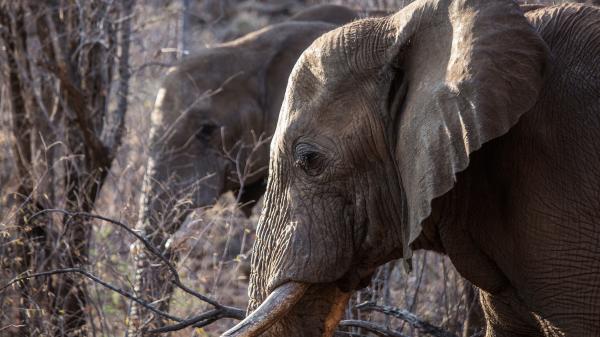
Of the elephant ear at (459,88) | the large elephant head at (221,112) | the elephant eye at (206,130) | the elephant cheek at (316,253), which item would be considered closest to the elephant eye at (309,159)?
the elephant cheek at (316,253)

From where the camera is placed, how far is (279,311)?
133 inches

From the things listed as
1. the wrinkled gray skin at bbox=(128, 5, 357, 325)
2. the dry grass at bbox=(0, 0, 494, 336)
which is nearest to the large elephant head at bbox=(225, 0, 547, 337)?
the dry grass at bbox=(0, 0, 494, 336)

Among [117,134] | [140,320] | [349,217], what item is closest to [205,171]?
[117,134]

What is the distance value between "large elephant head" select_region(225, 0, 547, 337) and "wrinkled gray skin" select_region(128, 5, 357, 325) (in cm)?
281

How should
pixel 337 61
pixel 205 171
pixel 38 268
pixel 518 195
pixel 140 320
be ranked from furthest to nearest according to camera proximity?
pixel 205 171, pixel 38 268, pixel 140 320, pixel 337 61, pixel 518 195

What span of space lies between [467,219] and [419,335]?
179cm

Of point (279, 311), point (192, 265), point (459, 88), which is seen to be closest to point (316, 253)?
point (279, 311)

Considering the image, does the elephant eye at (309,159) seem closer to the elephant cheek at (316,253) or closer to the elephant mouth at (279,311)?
the elephant cheek at (316,253)

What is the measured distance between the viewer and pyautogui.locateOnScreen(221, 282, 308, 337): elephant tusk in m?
3.33

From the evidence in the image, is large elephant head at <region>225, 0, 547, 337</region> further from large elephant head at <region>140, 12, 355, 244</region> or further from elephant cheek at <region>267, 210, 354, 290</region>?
large elephant head at <region>140, 12, 355, 244</region>

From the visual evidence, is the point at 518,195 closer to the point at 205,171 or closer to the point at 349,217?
the point at 349,217

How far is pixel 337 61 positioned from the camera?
3.43 metres

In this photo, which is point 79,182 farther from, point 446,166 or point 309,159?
point 446,166

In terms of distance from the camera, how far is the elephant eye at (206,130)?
23.1 feet
